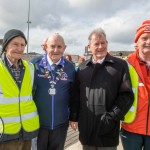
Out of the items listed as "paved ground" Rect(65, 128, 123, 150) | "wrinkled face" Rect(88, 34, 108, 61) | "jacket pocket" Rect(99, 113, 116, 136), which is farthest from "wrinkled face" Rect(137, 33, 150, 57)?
"paved ground" Rect(65, 128, 123, 150)

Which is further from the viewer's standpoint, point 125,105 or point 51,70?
point 51,70

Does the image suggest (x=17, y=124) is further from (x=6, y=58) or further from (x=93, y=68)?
(x=93, y=68)

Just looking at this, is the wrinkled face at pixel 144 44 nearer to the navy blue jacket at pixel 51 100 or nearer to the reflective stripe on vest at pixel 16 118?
the navy blue jacket at pixel 51 100

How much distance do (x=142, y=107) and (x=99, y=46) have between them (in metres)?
0.88

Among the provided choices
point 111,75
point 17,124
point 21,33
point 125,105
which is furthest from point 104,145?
point 21,33

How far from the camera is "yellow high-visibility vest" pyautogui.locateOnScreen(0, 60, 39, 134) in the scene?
2777 mm

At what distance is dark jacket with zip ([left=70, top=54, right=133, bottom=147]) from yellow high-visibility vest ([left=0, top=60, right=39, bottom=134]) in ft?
2.13

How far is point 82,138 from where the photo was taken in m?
3.12

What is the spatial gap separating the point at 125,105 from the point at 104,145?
0.54 meters

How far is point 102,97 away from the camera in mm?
2973

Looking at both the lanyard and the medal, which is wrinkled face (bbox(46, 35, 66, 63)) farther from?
the medal

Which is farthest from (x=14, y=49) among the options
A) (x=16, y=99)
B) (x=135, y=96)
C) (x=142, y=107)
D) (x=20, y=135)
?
(x=142, y=107)

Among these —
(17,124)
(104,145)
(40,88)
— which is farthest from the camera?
(40,88)

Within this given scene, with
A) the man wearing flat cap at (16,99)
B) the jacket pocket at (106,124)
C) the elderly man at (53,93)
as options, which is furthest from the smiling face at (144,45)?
the man wearing flat cap at (16,99)
